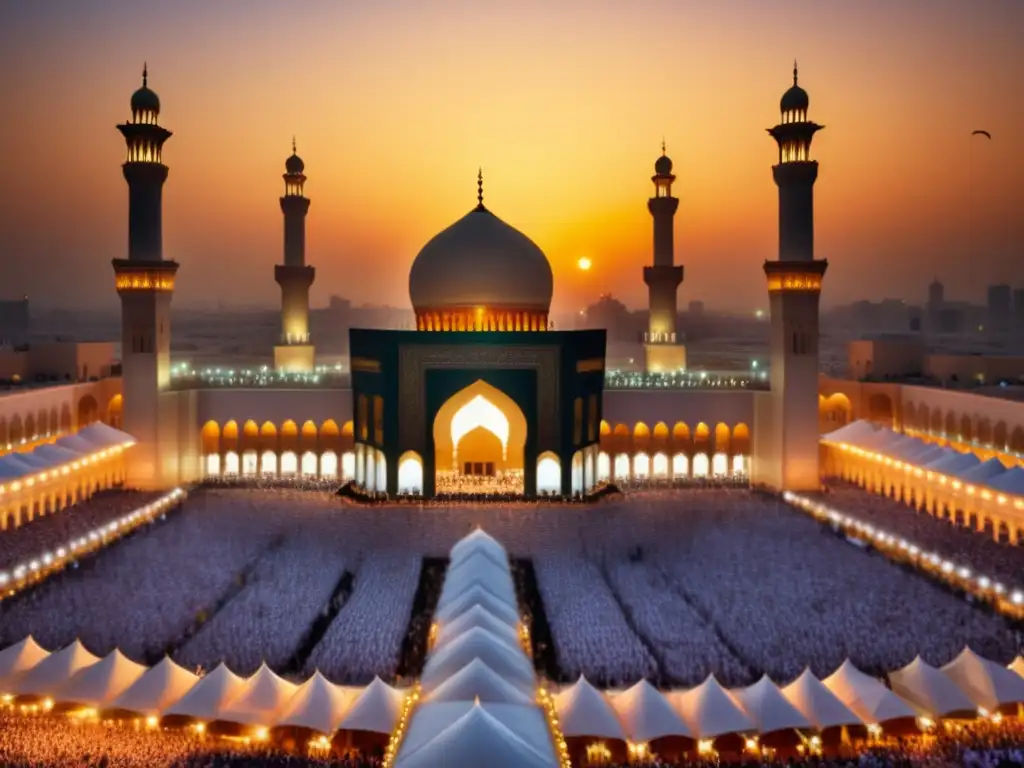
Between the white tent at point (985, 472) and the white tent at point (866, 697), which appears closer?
the white tent at point (866, 697)

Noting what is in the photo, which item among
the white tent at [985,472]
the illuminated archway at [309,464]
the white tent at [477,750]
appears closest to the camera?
the white tent at [477,750]

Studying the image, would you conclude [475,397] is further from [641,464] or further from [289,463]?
[289,463]

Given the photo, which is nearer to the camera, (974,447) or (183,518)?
(183,518)

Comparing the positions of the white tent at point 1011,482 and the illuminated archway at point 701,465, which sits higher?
the white tent at point 1011,482

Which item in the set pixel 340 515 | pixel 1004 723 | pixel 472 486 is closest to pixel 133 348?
pixel 340 515

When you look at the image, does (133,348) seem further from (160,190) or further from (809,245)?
(809,245)

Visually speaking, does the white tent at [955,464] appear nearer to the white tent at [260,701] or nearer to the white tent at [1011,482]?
the white tent at [1011,482]

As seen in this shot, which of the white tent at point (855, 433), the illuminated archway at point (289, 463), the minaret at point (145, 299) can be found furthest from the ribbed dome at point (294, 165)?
the white tent at point (855, 433)
